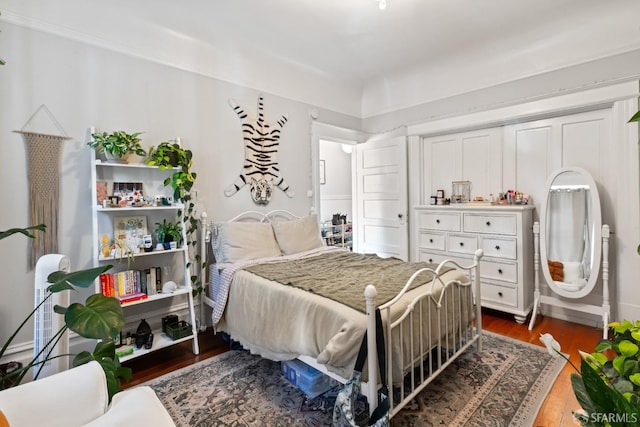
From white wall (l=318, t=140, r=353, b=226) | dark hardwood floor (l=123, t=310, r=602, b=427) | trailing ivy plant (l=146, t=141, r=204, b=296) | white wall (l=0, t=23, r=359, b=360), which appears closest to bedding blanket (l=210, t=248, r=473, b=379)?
dark hardwood floor (l=123, t=310, r=602, b=427)

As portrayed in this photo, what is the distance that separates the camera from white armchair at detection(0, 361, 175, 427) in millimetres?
924

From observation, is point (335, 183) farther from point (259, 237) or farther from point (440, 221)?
point (259, 237)

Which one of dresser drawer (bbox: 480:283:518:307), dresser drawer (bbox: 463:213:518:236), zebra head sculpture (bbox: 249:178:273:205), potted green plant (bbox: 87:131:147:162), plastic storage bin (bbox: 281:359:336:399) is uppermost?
potted green plant (bbox: 87:131:147:162)

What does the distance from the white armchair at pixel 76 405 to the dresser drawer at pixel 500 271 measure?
3.16 metres

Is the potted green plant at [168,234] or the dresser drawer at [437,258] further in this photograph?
the dresser drawer at [437,258]

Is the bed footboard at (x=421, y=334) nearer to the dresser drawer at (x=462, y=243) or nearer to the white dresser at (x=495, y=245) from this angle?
the white dresser at (x=495, y=245)

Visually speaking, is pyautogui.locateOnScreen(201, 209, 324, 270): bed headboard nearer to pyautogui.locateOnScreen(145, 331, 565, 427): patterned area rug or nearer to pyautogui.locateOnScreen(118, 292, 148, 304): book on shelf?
pyautogui.locateOnScreen(118, 292, 148, 304): book on shelf

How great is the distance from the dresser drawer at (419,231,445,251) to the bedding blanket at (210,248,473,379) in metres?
1.26

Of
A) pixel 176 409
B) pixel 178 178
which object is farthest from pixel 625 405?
pixel 178 178

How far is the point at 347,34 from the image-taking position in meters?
3.13

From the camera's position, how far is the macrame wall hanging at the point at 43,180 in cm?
220

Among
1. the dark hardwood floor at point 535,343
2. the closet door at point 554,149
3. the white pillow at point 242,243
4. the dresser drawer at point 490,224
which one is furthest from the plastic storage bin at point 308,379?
the closet door at point 554,149

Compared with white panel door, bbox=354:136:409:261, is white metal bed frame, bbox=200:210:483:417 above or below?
below

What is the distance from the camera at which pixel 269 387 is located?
2.12m
